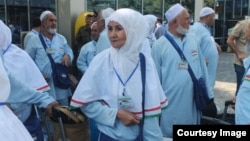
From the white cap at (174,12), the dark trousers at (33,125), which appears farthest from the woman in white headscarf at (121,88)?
the white cap at (174,12)

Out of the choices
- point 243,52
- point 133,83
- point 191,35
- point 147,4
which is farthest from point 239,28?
point 147,4

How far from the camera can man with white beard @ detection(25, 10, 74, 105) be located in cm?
567

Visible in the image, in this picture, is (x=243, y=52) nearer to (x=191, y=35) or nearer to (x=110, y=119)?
(x=191, y=35)

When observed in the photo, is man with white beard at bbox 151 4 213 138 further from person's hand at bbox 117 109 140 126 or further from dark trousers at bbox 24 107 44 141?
person's hand at bbox 117 109 140 126

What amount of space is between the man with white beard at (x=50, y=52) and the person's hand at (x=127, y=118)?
3.04m

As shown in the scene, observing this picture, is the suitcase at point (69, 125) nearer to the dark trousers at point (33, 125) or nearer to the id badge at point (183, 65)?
the dark trousers at point (33, 125)

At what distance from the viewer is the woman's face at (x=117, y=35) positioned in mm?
2822

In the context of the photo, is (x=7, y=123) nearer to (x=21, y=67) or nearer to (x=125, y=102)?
(x=125, y=102)

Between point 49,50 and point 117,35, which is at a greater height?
point 117,35

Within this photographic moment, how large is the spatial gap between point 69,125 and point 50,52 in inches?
79.2

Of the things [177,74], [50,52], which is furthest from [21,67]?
[50,52]

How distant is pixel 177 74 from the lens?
13.9 ft

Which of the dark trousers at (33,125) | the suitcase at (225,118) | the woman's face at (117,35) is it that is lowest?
the suitcase at (225,118)

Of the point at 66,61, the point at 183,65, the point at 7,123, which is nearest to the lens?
the point at 7,123
